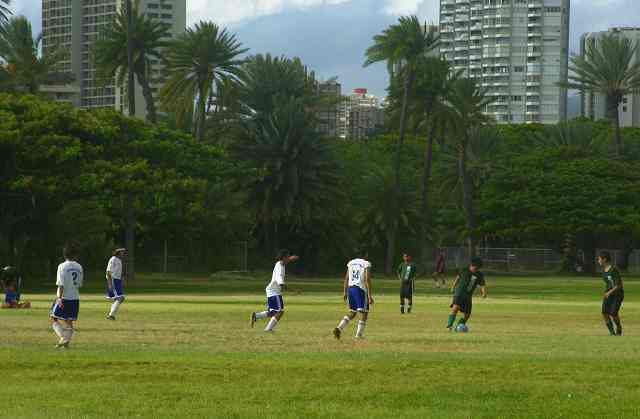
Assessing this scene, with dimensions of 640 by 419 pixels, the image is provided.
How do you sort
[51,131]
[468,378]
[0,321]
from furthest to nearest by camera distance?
[51,131] < [0,321] < [468,378]

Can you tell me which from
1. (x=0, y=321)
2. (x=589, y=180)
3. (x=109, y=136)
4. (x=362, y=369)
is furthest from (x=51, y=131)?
(x=589, y=180)

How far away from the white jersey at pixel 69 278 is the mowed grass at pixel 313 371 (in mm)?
915

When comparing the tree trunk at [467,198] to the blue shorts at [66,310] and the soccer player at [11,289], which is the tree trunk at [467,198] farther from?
the blue shorts at [66,310]

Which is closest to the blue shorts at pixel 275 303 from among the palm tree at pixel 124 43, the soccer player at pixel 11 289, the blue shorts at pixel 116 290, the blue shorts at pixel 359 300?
the blue shorts at pixel 359 300

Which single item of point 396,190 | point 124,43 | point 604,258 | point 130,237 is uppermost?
point 124,43

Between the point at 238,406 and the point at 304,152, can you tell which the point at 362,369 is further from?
the point at 304,152

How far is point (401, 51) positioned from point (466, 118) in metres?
7.10

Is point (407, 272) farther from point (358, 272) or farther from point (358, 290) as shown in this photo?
point (358, 272)

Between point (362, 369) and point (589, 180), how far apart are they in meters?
86.0

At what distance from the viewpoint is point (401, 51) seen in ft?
324

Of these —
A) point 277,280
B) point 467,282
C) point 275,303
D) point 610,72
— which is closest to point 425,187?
point 610,72

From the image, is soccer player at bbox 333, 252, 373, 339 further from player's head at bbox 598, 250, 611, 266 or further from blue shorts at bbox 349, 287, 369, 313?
player's head at bbox 598, 250, 611, 266

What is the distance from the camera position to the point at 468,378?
1883 cm

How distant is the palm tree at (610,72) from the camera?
110188mm
